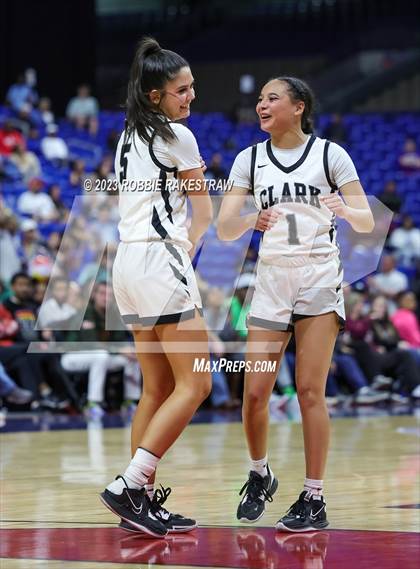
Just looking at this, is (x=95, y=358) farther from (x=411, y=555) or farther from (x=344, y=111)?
(x=344, y=111)

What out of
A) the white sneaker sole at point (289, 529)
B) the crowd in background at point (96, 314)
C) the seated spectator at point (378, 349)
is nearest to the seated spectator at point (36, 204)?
the crowd in background at point (96, 314)

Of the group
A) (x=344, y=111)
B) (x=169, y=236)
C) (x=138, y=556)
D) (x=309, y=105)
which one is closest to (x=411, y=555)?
(x=138, y=556)

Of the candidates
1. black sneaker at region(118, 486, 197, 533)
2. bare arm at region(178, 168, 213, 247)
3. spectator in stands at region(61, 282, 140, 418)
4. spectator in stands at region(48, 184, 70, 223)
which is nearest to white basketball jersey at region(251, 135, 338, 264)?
bare arm at region(178, 168, 213, 247)

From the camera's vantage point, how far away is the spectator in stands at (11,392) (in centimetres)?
1176

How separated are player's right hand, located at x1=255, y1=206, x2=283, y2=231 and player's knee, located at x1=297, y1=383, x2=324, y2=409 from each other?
2.23ft

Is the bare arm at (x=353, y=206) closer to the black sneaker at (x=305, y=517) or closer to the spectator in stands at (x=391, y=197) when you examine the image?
the black sneaker at (x=305, y=517)

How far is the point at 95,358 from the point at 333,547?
798cm

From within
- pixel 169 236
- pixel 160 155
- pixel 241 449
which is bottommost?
pixel 241 449

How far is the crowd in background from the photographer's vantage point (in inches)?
486

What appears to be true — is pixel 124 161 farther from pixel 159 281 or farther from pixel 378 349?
pixel 378 349

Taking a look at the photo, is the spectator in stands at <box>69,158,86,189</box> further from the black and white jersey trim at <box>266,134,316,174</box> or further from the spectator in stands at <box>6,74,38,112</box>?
the black and white jersey trim at <box>266,134,316,174</box>

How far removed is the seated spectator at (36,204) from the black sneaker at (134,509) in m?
11.8

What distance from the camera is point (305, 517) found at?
5.17 metres

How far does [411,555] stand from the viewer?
4.45 m
